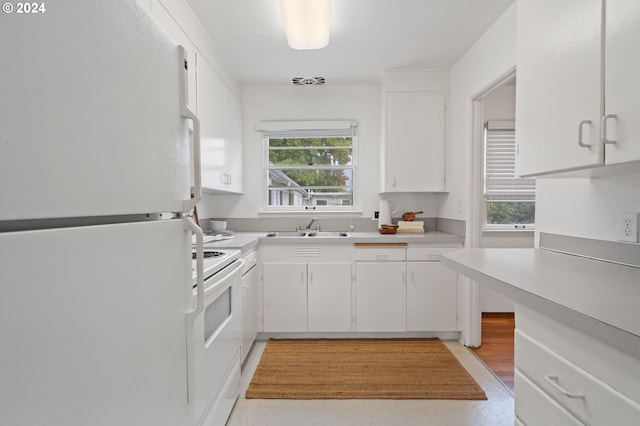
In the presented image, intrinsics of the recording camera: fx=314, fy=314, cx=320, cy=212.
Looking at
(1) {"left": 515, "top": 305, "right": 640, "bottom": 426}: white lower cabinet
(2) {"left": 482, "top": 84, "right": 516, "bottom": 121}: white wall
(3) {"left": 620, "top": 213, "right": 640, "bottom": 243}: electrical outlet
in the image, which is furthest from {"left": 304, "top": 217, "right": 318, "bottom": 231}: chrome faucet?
(3) {"left": 620, "top": 213, "right": 640, "bottom": 243}: electrical outlet

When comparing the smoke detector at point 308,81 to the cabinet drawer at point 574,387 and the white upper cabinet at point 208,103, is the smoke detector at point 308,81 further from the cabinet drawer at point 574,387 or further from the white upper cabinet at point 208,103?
the cabinet drawer at point 574,387

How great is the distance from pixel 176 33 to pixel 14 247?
1.85 m

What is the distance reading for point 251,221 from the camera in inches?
133

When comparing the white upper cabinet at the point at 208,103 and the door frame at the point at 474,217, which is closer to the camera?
the white upper cabinet at the point at 208,103

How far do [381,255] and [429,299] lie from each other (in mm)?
574

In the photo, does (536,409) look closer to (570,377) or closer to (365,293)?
(570,377)

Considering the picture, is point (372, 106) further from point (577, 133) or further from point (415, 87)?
point (577, 133)

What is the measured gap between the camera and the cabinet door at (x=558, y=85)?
1021mm

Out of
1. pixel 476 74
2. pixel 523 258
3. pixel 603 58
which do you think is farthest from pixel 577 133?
pixel 476 74

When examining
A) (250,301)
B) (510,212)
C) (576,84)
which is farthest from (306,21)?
(510,212)

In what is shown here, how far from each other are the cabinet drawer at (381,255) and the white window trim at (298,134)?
70 cm

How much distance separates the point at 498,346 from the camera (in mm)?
2678

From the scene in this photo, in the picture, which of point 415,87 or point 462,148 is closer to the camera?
point 462,148

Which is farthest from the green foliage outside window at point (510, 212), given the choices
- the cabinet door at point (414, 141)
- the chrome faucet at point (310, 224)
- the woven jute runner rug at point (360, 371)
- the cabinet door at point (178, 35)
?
the cabinet door at point (178, 35)
